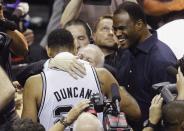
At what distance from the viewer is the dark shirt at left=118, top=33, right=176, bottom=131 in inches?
246

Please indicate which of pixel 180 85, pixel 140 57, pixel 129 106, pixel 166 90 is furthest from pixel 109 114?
pixel 140 57

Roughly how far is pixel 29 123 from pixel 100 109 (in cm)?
58

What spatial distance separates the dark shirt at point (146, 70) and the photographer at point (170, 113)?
0.54 metres

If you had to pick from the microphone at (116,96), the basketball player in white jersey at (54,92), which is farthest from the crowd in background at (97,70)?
the microphone at (116,96)

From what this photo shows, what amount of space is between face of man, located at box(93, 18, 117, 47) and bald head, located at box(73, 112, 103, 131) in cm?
209

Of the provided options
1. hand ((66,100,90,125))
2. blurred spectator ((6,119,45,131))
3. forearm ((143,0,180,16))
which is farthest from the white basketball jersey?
forearm ((143,0,180,16))

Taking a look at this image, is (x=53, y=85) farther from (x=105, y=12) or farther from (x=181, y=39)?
(x=105, y=12)

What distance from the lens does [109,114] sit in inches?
207

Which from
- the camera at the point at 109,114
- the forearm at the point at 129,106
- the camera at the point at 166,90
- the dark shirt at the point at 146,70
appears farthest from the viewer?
the dark shirt at the point at 146,70

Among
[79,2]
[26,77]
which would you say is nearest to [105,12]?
[79,2]

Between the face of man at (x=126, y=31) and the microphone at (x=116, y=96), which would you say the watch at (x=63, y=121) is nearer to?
the microphone at (x=116, y=96)

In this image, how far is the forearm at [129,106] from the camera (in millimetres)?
6016

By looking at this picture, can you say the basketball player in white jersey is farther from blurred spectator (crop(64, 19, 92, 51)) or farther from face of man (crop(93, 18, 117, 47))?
face of man (crop(93, 18, 117, 47))

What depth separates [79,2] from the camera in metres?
7.38
